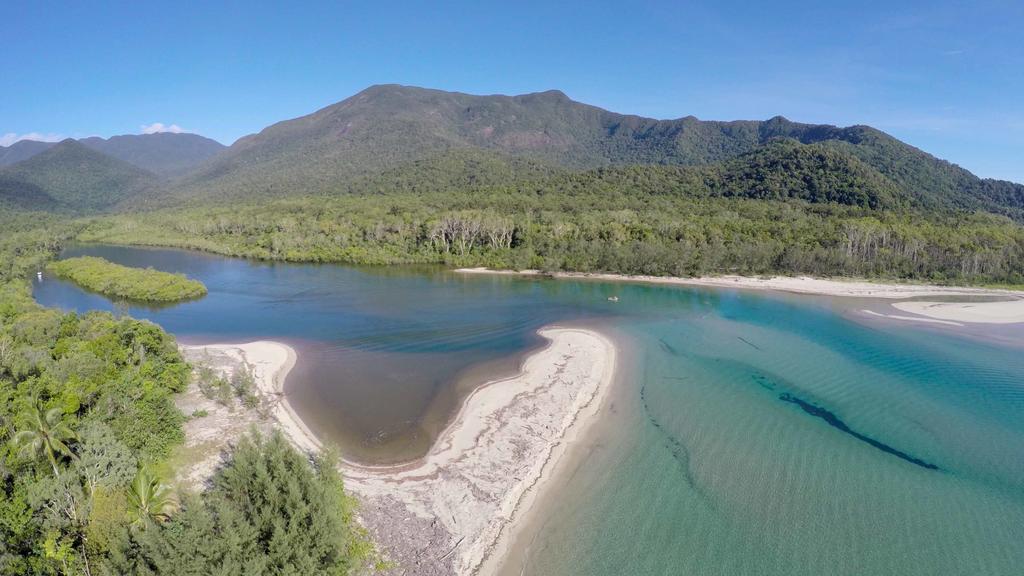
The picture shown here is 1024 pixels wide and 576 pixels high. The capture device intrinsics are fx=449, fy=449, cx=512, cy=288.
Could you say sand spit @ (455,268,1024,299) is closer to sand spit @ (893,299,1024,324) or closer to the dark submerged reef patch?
sand spit @ (893,299,1024,324)

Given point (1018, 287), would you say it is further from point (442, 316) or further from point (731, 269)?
point (442, 316)

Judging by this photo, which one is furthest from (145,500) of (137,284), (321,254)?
(321,254)

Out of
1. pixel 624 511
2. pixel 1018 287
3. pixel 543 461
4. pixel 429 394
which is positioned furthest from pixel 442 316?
pixel 1018 287

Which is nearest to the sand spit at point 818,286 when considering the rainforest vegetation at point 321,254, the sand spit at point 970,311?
the rainforest vegetation at point 321,254

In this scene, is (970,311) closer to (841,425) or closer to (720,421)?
(841,425)

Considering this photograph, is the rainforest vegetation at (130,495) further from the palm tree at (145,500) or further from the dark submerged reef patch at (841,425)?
the dark submerged reef patch at (841,425)

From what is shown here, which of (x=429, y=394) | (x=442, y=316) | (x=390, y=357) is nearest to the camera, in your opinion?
(x=429, y=394)
